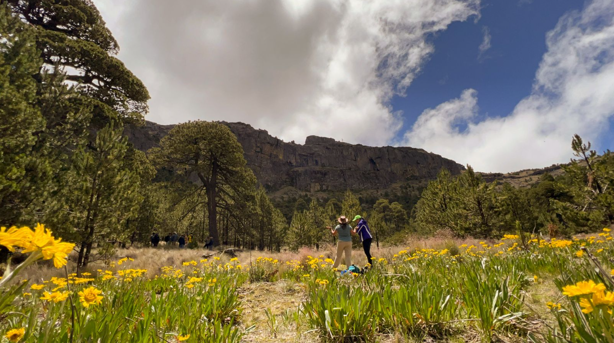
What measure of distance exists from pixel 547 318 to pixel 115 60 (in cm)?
1964

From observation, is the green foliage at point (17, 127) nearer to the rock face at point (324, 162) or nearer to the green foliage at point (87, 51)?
the green foliage at point (87, 51)

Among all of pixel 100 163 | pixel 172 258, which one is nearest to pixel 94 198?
pixel 100 163

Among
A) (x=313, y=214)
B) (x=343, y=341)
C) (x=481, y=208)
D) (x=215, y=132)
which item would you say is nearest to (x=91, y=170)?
(x=343, y=341)

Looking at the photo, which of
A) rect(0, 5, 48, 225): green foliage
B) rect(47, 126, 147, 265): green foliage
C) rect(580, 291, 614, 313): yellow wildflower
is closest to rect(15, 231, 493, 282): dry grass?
rect(47, 126, 147, 265): green foliage

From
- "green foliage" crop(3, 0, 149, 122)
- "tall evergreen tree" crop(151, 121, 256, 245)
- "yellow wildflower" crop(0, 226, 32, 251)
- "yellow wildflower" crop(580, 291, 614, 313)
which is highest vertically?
"green foliage" crop(3, 0, 149, 122)

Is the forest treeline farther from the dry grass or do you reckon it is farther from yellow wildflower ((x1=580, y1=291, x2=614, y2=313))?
yellow wildflower ((x1=580, y1=291, x2=614, y2=313))

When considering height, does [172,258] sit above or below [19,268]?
below

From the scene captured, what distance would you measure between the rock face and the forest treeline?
102 metres

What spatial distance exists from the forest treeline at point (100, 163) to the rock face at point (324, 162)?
102369mm

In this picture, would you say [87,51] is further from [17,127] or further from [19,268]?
[19,268]

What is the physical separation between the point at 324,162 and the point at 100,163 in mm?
159569

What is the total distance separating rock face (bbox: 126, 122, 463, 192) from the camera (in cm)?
13412

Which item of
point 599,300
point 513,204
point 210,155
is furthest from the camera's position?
point 513,204

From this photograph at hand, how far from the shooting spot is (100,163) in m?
8.32
